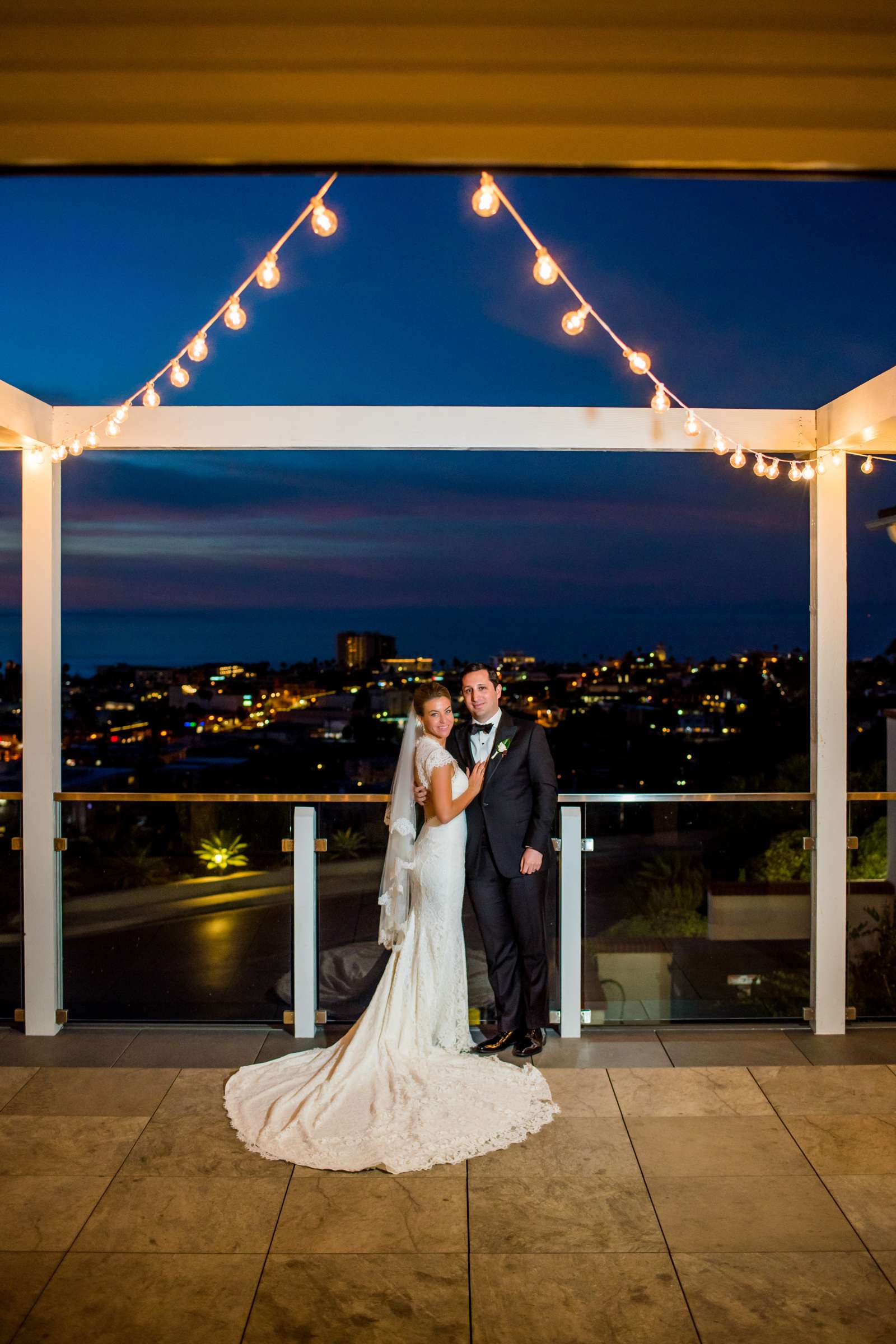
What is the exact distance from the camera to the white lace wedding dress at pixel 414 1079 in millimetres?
2996

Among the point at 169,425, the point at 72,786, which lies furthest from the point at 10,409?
the point at 72,786

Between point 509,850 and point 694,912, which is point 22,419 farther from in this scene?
point 694,912

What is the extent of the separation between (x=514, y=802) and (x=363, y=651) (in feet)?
26.8

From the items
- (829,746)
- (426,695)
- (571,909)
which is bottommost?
(571,909)

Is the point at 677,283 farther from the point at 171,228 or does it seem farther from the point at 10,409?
the point at 10,409

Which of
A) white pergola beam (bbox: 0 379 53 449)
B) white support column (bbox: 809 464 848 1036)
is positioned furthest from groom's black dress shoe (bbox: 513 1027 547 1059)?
white pergola beam (bbox: 0 379 53 449)

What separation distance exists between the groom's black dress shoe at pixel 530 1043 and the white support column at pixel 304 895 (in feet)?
3.08

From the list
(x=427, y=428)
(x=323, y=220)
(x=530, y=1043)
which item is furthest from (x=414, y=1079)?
(x=323, y=220)

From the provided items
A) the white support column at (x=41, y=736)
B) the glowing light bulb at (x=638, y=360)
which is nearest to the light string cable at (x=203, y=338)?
the white support column at (x=41, y=736)

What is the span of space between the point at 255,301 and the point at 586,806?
839 cm

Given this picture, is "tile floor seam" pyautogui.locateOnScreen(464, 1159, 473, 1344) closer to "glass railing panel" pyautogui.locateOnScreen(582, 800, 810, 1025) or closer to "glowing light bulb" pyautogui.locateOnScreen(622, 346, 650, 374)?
"glass railing panel" pyautogui.locateOnScreen(582, 800, 810, 1025)

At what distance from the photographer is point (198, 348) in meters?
3.17

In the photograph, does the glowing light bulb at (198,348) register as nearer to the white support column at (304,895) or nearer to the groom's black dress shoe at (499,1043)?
the white support column at (304,895)

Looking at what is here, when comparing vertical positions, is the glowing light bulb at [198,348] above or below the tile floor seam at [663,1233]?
above
